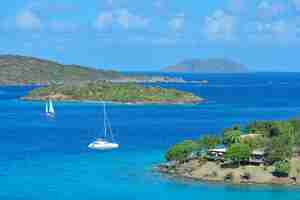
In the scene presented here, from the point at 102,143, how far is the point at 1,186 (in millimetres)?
34094

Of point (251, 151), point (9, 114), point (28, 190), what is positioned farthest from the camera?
point (9, 114)

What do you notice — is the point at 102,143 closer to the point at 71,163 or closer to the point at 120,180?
the point at 71,163

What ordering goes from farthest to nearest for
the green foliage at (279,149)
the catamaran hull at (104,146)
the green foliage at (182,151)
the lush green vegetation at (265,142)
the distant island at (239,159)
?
1. the catamaran hull at (104,146)
2. the green foliage at (182,151)
3. the lush green vegetation at (265,142)
4. the green foliage at (279,149)
5. the distant island at (239,159)

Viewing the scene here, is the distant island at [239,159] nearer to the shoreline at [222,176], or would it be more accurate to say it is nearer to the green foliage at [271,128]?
the shoreline at [222,176]

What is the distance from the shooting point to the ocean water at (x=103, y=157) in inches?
3068

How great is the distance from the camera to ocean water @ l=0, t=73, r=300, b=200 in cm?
7794

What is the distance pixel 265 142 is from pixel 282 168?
9.11 meters

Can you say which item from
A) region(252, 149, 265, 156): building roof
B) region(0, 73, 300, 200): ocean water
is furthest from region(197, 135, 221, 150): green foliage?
region(252, 149, 265, 156): building roof

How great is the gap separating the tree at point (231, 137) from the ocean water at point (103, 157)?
373 inches

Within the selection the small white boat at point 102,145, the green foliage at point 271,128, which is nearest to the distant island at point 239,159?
the green foliage at point 271,128

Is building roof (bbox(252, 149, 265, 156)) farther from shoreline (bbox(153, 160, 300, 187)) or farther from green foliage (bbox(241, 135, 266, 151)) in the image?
shoreline (bbox(153, 160, 300, 187))

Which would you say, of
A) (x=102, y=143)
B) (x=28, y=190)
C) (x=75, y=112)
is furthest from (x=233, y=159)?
(x=75, y=112)

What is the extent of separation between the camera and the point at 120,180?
84.2 m

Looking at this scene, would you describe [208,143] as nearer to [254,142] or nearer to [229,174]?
[254,142]
